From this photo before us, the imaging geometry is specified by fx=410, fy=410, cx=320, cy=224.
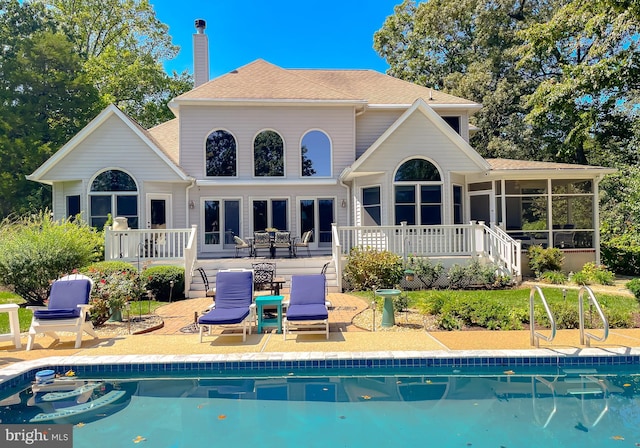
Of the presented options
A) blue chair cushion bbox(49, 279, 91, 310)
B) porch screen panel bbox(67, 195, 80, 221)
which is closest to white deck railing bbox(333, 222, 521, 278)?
blue chair cushion bbox(49, 279, 91, 310)

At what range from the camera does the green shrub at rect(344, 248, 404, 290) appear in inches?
508

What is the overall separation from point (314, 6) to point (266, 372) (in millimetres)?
26579

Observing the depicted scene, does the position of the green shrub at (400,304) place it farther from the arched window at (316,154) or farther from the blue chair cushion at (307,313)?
the arched window at (316,154)

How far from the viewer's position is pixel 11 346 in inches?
313

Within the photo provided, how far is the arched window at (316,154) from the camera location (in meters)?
18.5

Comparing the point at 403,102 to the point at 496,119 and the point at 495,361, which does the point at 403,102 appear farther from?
the point at 495,361

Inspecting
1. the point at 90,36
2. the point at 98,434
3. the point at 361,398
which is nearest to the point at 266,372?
the point at 361,398

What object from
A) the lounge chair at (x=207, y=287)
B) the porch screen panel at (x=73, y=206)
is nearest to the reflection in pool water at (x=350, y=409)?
the lounge chair at (x=207, y=287)

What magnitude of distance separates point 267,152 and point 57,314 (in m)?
11.9

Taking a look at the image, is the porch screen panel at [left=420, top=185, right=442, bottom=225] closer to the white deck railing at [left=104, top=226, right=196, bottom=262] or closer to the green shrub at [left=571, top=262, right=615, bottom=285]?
Result: the green shrub at [left=571, top=262, right=615, bottom=285]

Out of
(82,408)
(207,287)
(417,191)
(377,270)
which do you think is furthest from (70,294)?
(417,191)

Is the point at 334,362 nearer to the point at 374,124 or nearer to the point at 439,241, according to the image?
the point at 439,241

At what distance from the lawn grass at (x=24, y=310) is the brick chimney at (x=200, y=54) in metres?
13.5

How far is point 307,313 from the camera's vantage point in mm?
7973
